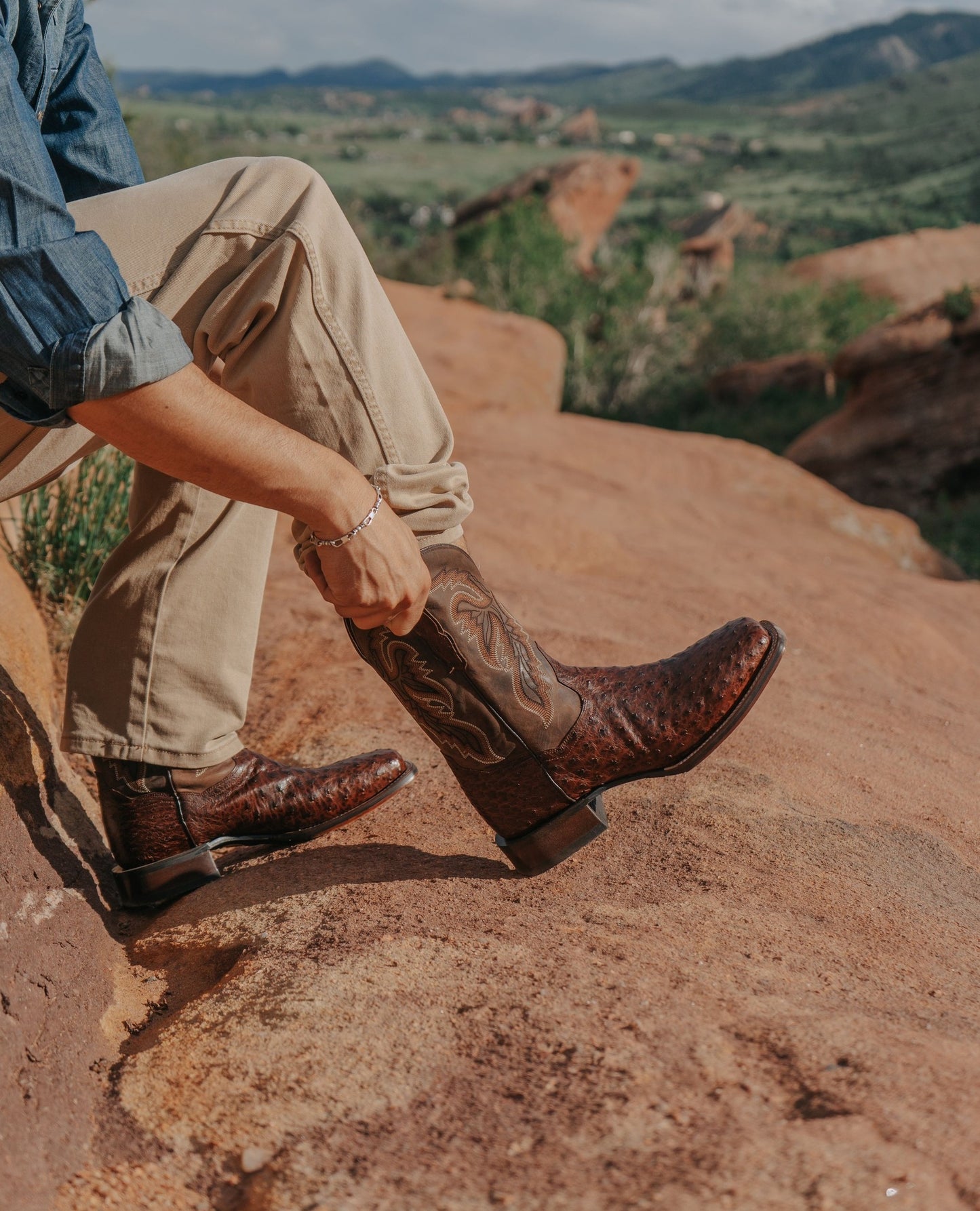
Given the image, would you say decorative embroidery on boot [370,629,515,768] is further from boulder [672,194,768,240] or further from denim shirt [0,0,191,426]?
boulder [672,194,768,240]

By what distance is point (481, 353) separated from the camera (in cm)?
852

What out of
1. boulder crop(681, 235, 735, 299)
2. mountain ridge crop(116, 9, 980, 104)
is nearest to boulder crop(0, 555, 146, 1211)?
boulder crop(681, 235, 735, 299)

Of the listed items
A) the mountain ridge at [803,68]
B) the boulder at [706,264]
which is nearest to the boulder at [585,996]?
the boulder at [706,264]

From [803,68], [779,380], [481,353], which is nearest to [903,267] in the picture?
[779,380]

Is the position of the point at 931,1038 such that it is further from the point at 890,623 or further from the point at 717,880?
the point at 890,623

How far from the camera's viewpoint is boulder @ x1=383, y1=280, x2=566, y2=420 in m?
7.73

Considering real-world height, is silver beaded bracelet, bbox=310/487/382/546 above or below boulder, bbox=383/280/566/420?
above

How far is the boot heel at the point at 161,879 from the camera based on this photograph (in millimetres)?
A: 1658

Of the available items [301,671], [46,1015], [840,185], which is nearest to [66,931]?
[46,1015]

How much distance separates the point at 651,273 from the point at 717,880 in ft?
46.6

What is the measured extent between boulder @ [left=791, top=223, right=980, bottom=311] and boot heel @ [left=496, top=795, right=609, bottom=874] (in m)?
17.0

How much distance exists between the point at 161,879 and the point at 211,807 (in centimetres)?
13

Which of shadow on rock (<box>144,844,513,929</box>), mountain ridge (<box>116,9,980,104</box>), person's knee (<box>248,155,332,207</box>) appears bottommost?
shadow on rock (<box>144,844,513,929</box>)

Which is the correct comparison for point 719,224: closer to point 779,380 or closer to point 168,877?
point 779,380
